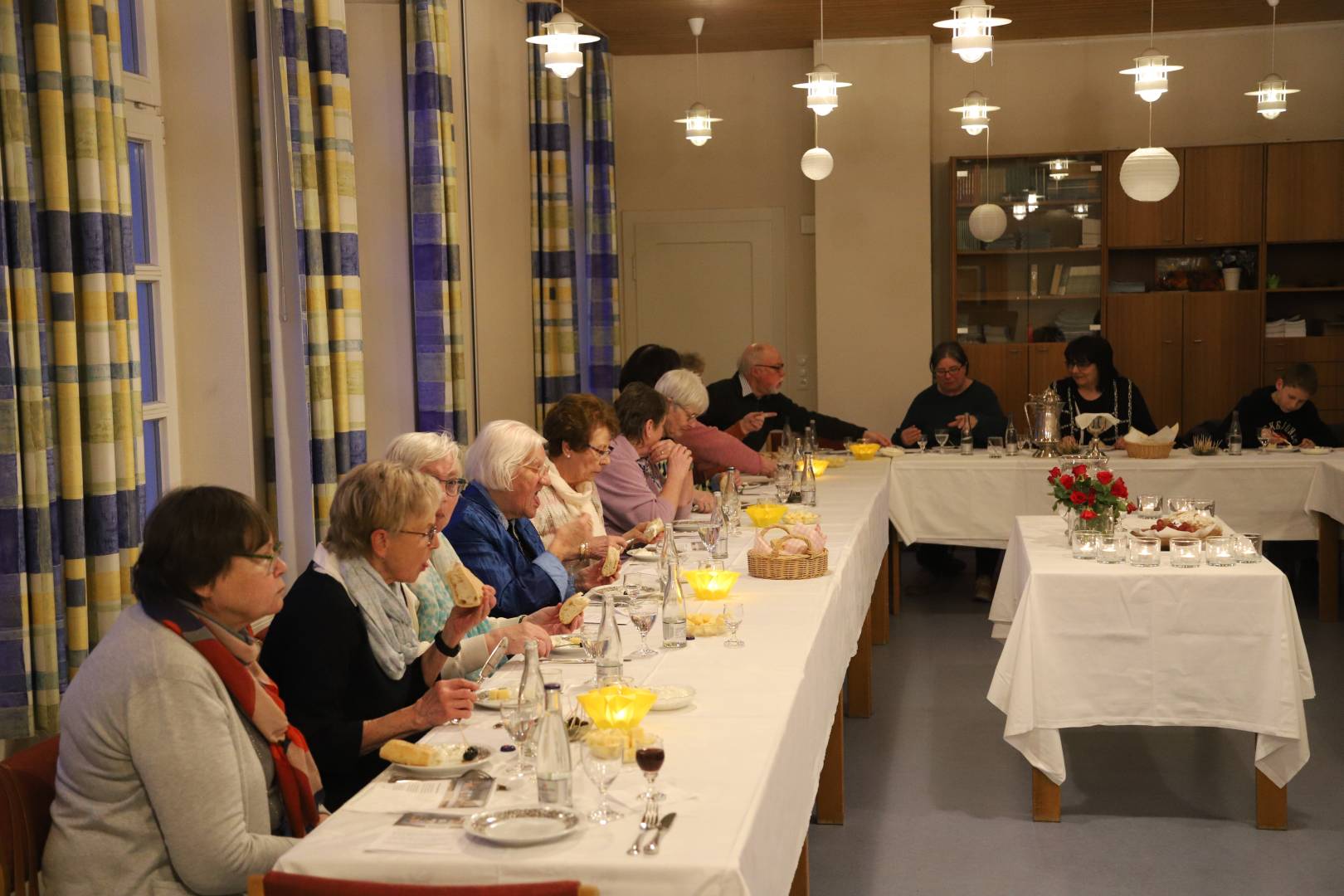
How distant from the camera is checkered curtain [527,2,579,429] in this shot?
23.8 ft

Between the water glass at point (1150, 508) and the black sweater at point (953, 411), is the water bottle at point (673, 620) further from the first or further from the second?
the black sweater at point (953, 411)

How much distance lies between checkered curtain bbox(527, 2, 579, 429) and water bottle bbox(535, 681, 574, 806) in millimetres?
5210

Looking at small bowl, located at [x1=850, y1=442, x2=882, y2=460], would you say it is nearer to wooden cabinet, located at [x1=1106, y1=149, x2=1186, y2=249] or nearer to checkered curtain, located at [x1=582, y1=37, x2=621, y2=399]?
checkered curtain, located at [x1=582, y1=37, x2=621, y2=399]

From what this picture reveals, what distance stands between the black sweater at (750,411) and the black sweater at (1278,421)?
2070 millimetres

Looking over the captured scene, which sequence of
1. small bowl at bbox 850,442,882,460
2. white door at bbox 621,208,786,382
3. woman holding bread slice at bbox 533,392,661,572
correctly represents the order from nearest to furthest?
woman holding bread slice at bbox 533,392,661,572 → small bowl at bbox 850,442,882,460 → white door at bbox 621,208,786,382

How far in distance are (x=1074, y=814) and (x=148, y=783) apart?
2899mm

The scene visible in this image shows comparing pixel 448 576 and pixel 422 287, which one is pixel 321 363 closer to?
pixel 422 287

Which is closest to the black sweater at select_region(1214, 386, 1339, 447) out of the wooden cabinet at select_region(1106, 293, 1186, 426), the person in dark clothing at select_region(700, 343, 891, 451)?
the wooden cabinet at select_region(1106, 293, 1186, 426)

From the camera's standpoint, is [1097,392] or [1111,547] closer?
[1111,547]

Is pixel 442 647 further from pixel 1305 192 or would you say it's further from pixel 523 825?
pixel 1305 192

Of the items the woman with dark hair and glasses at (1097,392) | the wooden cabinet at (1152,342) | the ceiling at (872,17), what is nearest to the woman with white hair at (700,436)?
the woman with dark hair and glasses at (1097,392)

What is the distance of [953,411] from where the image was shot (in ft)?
24.9

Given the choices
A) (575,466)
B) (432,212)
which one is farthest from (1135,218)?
(575,466)

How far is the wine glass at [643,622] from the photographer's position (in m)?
3.04
